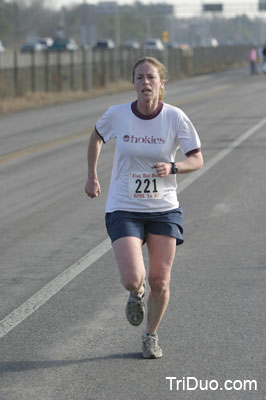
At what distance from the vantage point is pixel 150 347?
6051 millimetres

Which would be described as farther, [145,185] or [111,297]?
[111,297]

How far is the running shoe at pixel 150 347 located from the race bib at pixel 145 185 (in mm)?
893

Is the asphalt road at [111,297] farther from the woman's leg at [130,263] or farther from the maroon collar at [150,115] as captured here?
the maroon collar at [150,115]

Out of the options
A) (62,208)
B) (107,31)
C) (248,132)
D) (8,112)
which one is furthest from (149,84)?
(107,31)

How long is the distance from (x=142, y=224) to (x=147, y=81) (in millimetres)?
900

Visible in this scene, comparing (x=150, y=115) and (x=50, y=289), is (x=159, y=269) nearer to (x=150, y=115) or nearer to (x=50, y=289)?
(x=150, y=115)

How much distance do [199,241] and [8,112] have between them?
23072 millimetres

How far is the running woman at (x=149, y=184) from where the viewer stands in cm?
598

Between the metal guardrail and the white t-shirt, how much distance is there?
31.7 metres

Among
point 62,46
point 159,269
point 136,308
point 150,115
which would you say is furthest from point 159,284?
point 62,46

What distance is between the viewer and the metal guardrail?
1526 inches

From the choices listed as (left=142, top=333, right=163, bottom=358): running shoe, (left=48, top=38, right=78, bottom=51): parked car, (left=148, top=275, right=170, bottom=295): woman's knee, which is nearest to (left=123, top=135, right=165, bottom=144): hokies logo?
(left=148, top=275, right=170, bottom=295): woman's knee

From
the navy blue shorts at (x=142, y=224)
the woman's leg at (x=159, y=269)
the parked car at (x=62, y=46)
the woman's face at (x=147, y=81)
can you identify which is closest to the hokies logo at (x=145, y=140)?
the woman's face at (x=147, y=81)

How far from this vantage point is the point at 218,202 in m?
12.4
